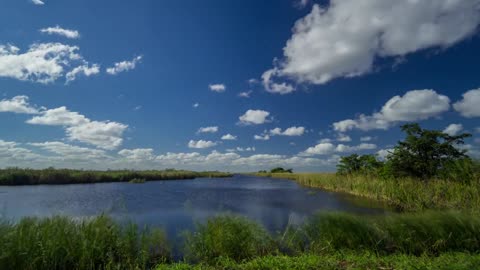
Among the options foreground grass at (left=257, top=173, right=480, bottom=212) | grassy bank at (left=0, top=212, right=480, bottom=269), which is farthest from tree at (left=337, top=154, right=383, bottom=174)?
grassy bank at (left=0, top=212, right=480, bottom=269)

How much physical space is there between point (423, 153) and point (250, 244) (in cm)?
1823

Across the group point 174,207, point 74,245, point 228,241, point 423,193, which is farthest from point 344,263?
point 174,207

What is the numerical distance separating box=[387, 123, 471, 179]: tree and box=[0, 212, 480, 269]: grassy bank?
13516 mm

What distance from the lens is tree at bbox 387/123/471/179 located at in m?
18.3

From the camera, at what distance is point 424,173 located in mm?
18719

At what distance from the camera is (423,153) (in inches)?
757

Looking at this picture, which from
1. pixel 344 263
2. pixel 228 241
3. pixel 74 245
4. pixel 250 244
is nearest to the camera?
pixel 344 263

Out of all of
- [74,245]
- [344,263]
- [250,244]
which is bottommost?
[250,244]

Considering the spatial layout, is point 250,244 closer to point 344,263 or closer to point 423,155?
point 344,263

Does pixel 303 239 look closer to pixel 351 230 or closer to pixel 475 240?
pixel 351 230

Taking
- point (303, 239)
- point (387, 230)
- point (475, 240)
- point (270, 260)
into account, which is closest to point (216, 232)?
point (270, 260)

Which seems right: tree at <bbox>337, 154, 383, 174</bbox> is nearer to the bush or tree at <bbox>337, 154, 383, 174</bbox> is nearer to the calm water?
the calm water

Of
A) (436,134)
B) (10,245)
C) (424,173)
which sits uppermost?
(436,134)

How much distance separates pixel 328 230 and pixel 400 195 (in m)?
11.6
